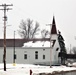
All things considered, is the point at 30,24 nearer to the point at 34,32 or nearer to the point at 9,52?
the point at 34,32

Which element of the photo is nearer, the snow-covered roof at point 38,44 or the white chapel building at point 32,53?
the white chapel building at point 32,53

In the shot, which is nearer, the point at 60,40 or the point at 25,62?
the point at 25,62

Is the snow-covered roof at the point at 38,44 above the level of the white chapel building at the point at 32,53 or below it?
above

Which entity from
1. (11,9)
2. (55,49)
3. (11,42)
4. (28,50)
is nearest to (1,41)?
(11,42)

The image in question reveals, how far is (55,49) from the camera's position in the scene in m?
93.1

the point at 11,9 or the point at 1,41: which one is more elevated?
the point at 11,9

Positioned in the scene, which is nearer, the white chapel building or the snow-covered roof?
the white chapel building

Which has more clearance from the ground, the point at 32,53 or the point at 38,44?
the point at 38,44

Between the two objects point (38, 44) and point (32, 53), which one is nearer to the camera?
point (32, 53)

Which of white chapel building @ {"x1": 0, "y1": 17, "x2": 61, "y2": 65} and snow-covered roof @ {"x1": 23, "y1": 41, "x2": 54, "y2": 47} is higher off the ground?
snow-covered roof @ {"x1": 23, "y1": 41, "x2": 54, "y2": 47}

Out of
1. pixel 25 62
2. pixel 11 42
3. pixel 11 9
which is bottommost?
pixel 25 62

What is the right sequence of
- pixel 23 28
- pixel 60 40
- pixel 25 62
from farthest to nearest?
1. pixel 23 28
2. pixel 60 40
3. pixel 25 62

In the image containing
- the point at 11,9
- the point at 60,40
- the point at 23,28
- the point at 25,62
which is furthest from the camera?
the point at 23,28

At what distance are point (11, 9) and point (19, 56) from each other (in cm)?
Result: 4433
